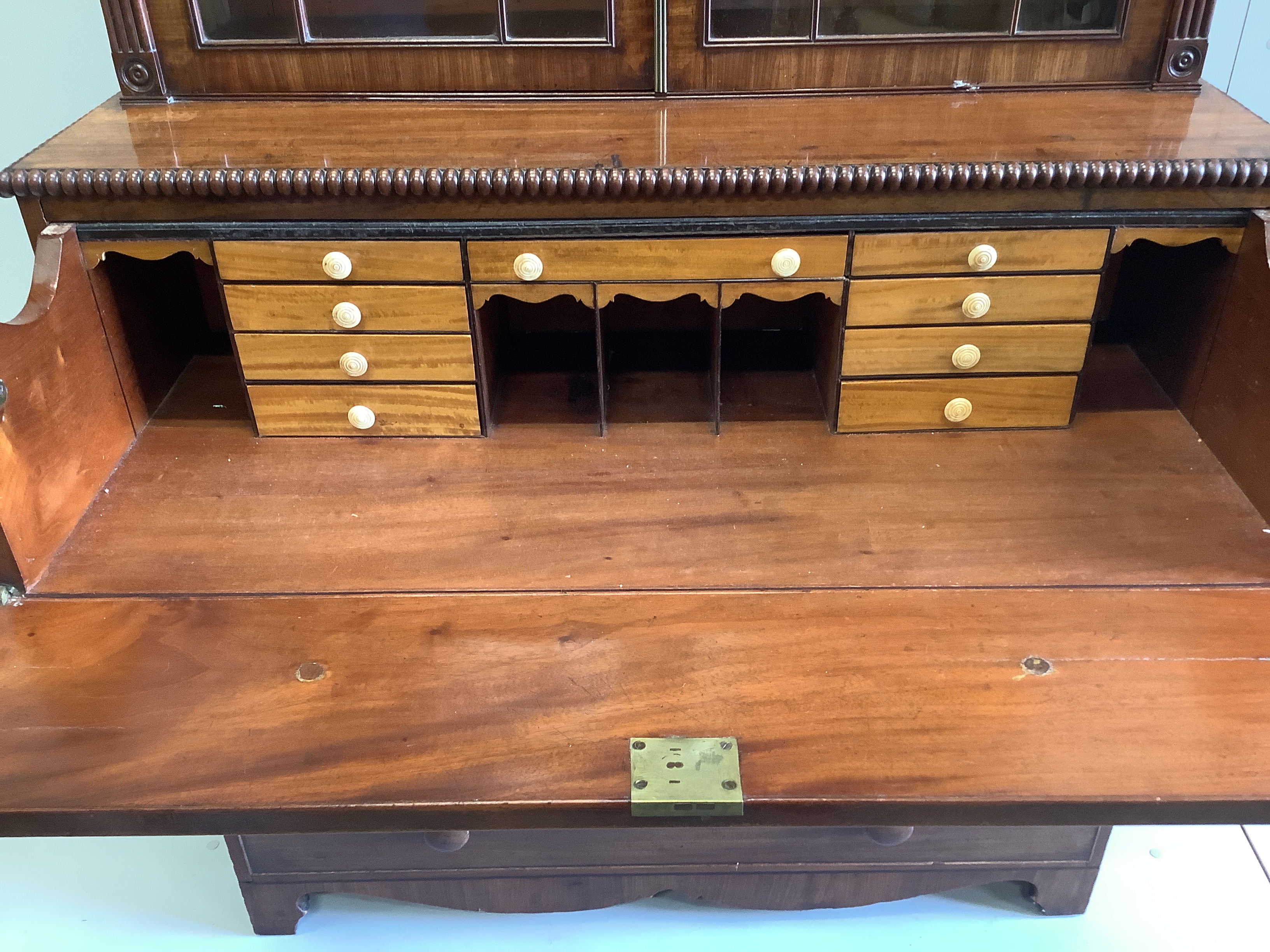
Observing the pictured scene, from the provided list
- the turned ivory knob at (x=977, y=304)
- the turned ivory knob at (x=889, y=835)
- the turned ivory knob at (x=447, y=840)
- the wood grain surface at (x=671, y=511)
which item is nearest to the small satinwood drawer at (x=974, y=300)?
the turned ivory knob at (x=977, y=304)

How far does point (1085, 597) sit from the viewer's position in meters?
1.15

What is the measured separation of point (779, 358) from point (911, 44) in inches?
18.1

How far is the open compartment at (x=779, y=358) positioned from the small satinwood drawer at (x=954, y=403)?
1.7 inches

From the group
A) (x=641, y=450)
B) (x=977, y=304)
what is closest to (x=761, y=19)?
(x=977, y=304)

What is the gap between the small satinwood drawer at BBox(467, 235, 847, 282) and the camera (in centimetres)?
130

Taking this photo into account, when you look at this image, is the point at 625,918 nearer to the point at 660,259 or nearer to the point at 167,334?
the point at 660,259

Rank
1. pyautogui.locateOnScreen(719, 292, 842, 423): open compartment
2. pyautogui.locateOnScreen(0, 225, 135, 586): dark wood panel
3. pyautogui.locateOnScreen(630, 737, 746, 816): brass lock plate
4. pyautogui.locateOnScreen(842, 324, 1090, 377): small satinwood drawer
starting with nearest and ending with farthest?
pyautogui.locateOnScreen(630, 737, 746, 816): brass lock plate → pyautogui.locateOnScreen(0, 225, 135, 586): dark wood panel → pyautogui.locateOnScreen(842, 324, 1090, 377): small satinwood drawer → pyautogui.locateOnScreen(719, 292, 842, 423): open compartment

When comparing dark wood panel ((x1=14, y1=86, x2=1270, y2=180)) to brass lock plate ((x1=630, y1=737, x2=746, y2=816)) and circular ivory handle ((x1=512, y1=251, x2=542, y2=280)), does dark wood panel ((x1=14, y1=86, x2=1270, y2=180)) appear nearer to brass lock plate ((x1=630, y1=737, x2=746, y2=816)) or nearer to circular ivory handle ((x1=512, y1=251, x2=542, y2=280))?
circular ivory handle ((x1=512, y1=251, x2=542, y2=280))

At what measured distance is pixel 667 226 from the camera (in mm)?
1288

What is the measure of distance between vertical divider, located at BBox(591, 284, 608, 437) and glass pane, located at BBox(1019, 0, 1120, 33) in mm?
686

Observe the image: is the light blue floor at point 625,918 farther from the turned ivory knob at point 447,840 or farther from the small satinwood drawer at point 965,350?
the small satinwood drawer at point 965,350

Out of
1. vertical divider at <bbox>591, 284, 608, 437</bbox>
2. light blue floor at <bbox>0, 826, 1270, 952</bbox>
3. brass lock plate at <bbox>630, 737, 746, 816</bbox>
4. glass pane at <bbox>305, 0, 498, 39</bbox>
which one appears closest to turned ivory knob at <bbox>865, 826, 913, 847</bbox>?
light blue floor at <bbox>0, 826, 1270, 952</bbox>

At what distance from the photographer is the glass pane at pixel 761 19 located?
145 cm

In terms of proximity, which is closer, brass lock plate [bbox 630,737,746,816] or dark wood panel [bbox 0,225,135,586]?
brass lock plate [bbox 630,737,746,816]
